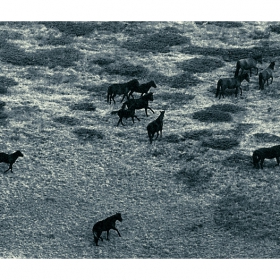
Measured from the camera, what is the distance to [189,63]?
163 feet

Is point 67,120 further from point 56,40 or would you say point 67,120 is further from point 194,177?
point 56,40

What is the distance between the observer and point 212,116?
41.2m

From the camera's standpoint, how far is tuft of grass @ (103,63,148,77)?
48438 millimetres

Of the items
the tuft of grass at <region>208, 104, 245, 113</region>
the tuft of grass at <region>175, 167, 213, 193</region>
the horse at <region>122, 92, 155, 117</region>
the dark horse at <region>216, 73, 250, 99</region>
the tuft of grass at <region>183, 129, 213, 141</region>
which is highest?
the dark horse at <region>216, 73, 250, 99</region>

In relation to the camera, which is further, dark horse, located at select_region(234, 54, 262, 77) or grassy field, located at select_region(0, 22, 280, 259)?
dark horse, located at select_region(234, 54, 262, 77)

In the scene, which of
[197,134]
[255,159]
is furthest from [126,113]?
[255,159]

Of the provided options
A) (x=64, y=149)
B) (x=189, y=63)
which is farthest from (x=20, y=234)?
(x=189, y=63)

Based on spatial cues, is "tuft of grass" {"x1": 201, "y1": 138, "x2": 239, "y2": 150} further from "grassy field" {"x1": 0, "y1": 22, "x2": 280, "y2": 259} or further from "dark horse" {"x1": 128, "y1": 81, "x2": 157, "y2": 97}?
"dark horse" {"x1": 128, "y1": 81, "x2": 157, "y2": 97}

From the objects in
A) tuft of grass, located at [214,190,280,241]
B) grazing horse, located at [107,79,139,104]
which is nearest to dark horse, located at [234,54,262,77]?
grazing horse, located at [107,79,139,104]

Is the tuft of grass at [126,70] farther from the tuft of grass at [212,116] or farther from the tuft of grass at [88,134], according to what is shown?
the tuft of grass at [88,134]

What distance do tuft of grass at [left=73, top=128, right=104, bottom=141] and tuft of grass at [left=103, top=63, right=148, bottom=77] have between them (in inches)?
387

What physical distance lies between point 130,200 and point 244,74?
51.7 ft

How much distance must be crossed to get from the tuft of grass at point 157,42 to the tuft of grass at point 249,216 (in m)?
21.5

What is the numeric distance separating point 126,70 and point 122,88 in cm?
603
